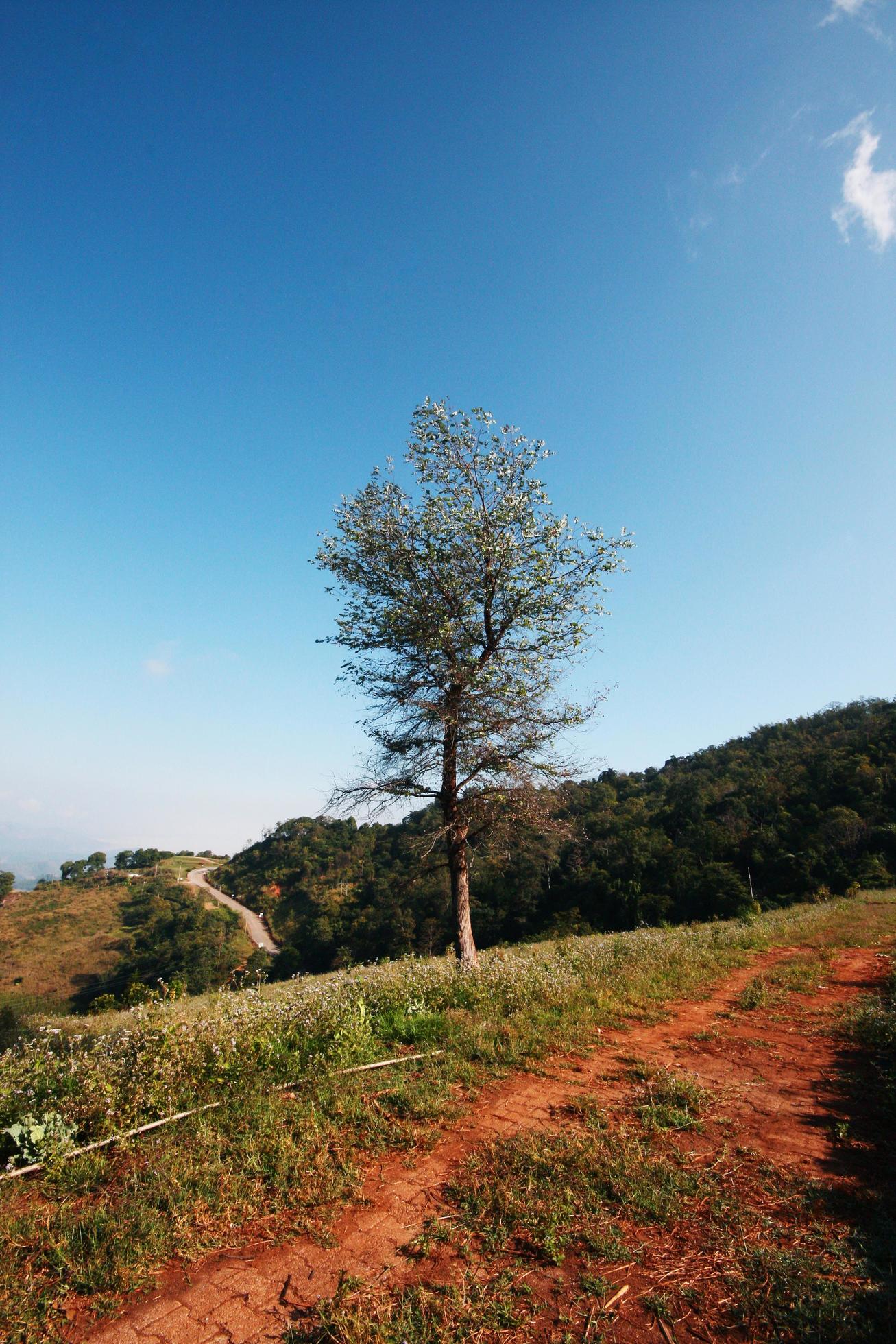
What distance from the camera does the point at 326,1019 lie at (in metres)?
6.68

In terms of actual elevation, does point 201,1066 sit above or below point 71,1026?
above

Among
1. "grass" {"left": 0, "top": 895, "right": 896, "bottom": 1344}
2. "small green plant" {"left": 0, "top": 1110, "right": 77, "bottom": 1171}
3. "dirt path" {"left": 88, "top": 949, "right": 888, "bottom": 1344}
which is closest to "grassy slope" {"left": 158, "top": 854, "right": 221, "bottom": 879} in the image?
"grass" {"left": 0, "top": 895, "right": 896, "bottom": 1344}

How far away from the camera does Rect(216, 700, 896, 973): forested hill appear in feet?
117

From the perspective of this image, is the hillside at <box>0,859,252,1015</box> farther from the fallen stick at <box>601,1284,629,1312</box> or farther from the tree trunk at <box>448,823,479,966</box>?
the fallen stick at <box>601,1284,629,1312</box>

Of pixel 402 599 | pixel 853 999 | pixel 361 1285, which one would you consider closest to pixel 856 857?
pixel 853 999

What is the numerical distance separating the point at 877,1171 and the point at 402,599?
385 inches

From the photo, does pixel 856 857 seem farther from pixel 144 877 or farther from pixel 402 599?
pixel 144 877

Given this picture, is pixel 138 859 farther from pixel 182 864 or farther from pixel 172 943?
pixel 172 943

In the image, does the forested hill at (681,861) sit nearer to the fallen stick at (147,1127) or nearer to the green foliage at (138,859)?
the fallen stick at (147,1127)

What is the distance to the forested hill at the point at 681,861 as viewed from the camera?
35531 mm

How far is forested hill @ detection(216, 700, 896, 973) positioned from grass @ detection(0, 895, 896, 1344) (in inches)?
599

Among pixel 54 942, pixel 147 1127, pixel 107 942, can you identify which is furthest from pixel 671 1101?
pixel 54 942

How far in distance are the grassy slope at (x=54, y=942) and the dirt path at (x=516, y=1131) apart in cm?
5192

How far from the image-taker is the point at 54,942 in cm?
7275
